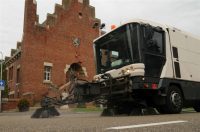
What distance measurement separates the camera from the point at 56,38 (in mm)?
30953

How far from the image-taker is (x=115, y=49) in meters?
10.9

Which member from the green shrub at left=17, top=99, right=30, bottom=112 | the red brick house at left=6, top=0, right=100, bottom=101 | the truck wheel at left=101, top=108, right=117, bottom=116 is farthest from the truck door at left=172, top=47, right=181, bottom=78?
the red brick house at left=6, top=0, right=100, bottom=101

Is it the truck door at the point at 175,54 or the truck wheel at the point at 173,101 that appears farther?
the truck door at the point at 175,54

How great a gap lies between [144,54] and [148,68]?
1.67ft

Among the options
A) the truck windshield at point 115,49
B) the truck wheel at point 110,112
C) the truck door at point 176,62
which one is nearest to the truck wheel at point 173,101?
the truck door at point 176,62

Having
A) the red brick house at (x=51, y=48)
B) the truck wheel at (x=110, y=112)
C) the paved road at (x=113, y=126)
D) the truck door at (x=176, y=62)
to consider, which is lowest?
the paved road at (x=113, y=126)

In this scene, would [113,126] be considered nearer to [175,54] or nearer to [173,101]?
[173,101]

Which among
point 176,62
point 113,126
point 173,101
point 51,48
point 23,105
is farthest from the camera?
point 51,48

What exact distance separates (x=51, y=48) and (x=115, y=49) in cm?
2030

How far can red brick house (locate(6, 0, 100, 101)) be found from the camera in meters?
28.5

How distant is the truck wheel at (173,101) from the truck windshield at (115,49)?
1959mm

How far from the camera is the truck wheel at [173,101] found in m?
10.3

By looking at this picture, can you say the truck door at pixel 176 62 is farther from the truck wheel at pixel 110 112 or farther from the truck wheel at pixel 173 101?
the truck wheel at pixel 110 112

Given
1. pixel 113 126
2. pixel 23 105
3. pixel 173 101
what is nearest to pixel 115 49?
pixel 173 101
